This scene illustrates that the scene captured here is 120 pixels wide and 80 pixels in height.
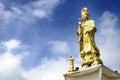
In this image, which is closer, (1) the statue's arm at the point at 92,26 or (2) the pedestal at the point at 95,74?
(2) the pedestal at the point at 95,74

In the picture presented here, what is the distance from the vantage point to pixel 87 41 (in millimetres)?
16281

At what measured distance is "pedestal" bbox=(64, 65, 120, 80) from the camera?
49.3ft

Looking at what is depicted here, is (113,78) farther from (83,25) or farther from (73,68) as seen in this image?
(83,25)

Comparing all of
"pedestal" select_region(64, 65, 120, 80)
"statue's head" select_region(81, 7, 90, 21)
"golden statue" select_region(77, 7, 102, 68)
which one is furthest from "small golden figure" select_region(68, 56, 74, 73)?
"statue's head" select_region(81, 7, 90, 21)

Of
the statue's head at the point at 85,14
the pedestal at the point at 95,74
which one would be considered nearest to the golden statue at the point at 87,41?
the statue's head at the point at 85,14

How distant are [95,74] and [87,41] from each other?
68.9 inches

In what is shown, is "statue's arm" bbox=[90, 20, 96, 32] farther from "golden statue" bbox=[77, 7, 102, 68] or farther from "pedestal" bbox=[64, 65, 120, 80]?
"pedestal" bbox=[64, 65, 120, 80]

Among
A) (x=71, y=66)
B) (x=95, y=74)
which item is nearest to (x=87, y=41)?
(x=71, y=66)

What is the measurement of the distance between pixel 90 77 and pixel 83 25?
2608 millimetres

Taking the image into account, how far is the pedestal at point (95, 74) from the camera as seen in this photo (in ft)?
49.3

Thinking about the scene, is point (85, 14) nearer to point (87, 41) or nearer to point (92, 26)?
point (92, 26)

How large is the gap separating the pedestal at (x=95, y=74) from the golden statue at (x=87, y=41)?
1.02ft

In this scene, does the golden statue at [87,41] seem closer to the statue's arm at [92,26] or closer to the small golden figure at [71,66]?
the statue's arm at [92,26]

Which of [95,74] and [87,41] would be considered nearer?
[95,74]
